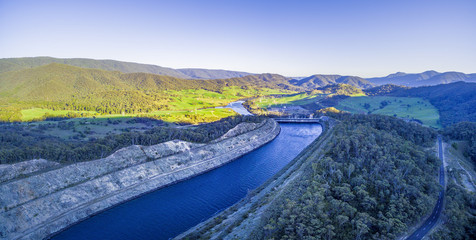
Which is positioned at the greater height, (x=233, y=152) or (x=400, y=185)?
(x=400, y=185)

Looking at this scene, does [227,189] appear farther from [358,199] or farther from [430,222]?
[430,222]

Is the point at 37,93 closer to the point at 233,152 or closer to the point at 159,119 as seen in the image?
the point at 159,119

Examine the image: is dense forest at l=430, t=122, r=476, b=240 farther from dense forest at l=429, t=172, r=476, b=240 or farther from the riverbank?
the riverbank

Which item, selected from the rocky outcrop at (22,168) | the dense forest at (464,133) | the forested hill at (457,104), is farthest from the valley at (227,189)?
the forested hill at (457,104)

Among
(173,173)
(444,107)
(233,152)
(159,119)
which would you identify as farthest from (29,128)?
Result: (444,107)

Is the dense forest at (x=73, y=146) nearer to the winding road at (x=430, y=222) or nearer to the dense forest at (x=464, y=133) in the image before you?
the winding road at (x=430, y=222)

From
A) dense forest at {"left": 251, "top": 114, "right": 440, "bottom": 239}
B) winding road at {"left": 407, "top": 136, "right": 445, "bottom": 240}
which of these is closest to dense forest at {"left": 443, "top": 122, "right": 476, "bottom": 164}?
dense forest at {"left": 251, "top": 114, "right": 440, "bottom": 239}

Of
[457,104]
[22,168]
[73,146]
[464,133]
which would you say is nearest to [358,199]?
[22,168]
